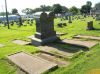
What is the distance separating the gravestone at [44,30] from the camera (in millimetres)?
12227

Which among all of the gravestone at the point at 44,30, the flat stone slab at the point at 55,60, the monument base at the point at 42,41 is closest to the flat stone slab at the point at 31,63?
the flat stone slab at the point at 55,60

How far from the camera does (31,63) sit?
7719 millimetres

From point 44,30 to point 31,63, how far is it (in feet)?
16.6

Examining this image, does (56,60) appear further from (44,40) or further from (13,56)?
(44,40)

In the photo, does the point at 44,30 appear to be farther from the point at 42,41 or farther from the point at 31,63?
the point at 31,63

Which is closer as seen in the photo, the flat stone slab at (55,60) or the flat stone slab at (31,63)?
the flat stone slab at (31,63)

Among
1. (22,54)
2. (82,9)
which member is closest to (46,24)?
(22,54)

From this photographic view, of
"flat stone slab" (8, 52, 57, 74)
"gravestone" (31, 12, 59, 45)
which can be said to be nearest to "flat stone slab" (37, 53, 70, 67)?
"flat stone slab" (8, 52, 57, 74)

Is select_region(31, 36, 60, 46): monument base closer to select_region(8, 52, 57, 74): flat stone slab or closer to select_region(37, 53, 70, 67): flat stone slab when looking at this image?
select_region(37, 53, 70, 67): flat stone slab

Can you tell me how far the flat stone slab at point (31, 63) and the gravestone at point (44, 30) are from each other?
3.34 metres

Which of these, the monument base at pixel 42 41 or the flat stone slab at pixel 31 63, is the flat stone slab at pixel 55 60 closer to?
the flat stone slab at pixel 31 63

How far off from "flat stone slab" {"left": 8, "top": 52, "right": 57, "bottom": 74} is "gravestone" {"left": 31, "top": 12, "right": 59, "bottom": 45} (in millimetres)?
3336

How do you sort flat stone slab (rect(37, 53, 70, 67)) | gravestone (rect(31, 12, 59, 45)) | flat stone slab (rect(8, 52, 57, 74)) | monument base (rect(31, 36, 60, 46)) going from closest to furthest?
flat stone slab (rect(8, 52, 57, 74)) < flat stone slab (rect(37, 53, 70, 67)) < monument base (rect(31, 36, 60, 46)) < gravestone (rect(31, 12, 59, 45))

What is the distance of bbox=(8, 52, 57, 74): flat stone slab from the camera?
6916mm
